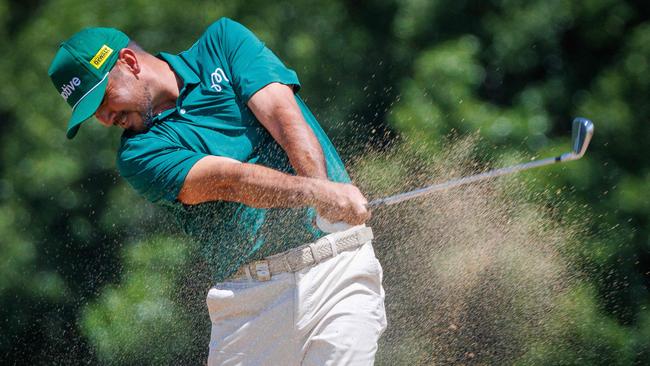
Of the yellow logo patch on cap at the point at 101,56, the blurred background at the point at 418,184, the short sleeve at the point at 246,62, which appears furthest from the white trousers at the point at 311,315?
the blurred background at the point at 418,184

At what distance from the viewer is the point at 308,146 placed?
2848 millimetres

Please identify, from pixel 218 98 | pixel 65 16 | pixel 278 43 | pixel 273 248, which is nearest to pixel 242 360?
pixel 273 248

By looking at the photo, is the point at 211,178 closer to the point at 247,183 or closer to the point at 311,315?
the point at 247,183

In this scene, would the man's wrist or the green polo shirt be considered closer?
the man's wrist

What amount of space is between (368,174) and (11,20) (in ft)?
7.51

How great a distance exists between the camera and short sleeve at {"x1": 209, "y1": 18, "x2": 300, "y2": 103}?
2959mm

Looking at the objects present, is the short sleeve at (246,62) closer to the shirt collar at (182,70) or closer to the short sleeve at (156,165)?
the shirt collar at (182,70)

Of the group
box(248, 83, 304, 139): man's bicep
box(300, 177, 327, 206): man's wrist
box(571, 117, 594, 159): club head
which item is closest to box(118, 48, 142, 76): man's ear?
box(248, 83, 304, 139): man's bicep

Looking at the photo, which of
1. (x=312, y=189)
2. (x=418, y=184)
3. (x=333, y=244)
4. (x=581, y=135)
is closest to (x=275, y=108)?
(x=312, y=189)

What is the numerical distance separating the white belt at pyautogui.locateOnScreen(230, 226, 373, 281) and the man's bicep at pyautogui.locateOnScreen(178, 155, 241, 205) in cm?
24

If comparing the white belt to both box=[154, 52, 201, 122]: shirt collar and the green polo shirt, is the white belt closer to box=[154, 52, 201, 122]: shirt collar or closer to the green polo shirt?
the green polo shirt

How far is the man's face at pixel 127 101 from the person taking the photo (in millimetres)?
2998

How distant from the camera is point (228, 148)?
9.67ft

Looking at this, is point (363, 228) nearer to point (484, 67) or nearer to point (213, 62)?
point (213, 62)
